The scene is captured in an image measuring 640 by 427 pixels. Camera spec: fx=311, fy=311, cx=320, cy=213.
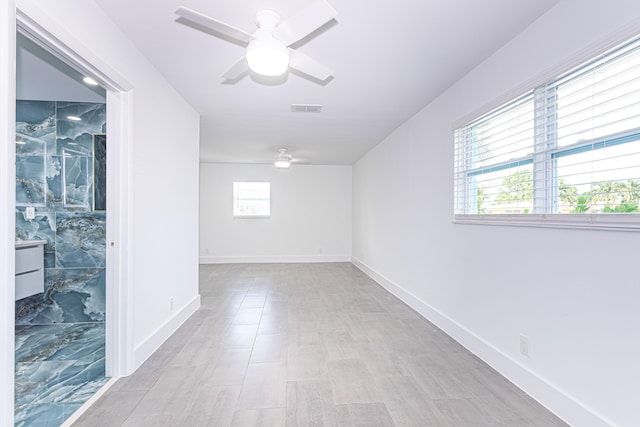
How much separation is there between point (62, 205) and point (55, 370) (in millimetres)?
1724

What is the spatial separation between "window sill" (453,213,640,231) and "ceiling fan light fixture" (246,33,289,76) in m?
1.85

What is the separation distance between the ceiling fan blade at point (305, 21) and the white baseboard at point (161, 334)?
8.05ft

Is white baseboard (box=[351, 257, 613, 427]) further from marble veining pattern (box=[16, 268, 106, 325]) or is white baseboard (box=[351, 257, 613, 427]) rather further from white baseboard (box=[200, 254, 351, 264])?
white baseboard (box=[200, 254, 351, 264])

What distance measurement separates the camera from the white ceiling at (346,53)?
1.87 m

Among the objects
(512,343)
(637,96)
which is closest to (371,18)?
(637,96)

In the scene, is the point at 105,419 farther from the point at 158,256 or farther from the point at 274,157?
the point at 274,157

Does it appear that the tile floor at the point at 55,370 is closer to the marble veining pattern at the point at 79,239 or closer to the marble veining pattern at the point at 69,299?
the marble veining pattern at the point at 69,299

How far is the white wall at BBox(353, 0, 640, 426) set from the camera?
153 cm

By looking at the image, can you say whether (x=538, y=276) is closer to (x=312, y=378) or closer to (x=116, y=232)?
(x=312, y=378)

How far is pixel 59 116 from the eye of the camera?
10.7ft

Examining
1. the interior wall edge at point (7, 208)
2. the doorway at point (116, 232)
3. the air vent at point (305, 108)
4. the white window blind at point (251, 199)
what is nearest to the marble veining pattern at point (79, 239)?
the doorway at point (116, 232)

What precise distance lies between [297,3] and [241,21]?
0.42m

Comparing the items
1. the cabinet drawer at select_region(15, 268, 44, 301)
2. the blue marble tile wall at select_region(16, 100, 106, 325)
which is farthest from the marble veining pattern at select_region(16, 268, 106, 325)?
the cabinet drawer at select_region(15, 268, 44, 301)

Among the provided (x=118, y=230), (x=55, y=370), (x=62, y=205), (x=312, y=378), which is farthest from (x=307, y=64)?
(x=62, y=205)
